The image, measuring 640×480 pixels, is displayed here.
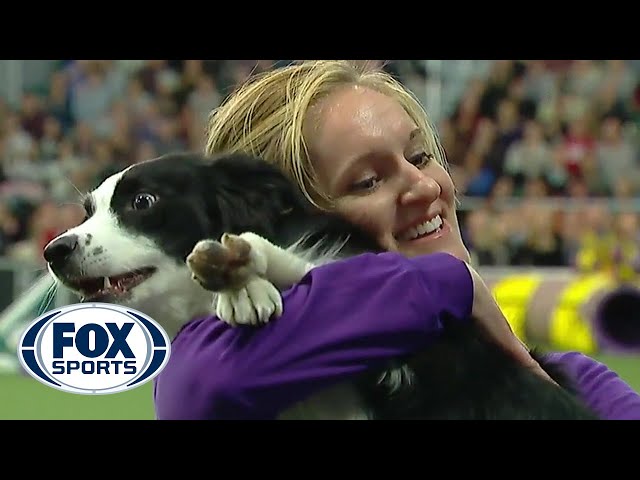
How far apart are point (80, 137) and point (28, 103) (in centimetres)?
9

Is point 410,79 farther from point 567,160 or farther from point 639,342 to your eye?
point 639,342

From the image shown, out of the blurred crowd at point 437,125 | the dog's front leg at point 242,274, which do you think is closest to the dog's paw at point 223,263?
the dog's front leg at point 242,274

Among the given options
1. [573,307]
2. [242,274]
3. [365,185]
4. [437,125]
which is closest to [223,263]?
[242,274]

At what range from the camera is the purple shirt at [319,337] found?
3.13 ft

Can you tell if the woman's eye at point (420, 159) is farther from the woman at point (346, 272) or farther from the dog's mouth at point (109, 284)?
the dog's mouth at point (109, 284)

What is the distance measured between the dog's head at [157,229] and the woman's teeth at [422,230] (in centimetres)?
16

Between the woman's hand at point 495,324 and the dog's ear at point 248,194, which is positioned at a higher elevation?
the dog's ear at point 248,194

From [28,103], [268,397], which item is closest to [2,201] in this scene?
[28,103]

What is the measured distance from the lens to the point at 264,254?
3.18ft

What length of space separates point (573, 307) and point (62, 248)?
1.70 m

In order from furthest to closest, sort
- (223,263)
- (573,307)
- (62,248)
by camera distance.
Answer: (573,307) → (62,248) → (223,263)

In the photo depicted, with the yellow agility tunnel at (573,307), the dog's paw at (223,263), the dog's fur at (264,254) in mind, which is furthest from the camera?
the yellow agility tunnel at (573,307)

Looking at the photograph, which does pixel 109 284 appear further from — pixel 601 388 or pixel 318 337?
pixel 601 388

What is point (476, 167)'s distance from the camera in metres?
1.60
